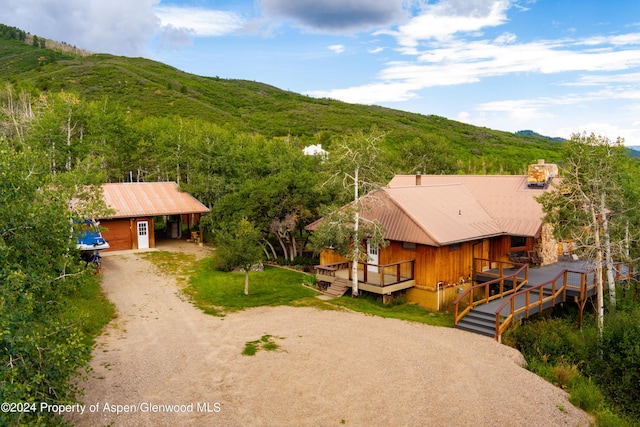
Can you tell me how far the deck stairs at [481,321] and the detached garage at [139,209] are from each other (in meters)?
18.4

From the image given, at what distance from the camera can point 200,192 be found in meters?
29.7

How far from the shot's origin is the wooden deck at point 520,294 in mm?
15086

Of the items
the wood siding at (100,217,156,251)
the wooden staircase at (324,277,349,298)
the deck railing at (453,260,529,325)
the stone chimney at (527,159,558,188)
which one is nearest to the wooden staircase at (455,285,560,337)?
the deck railing at (453,260,529,325)

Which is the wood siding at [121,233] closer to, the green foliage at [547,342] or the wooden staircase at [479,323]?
the wooden staircase at [479,323]

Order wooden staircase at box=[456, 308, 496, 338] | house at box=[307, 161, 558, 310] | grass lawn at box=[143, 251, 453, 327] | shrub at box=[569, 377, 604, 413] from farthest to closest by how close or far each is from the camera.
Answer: house at box=[307, 161, 558, 310] < grass lawn at box=[143, 251, 453, 327] < wooden staircase at box=[456, 308, 496, 338] < shrub at box=[569, 377, 604, 413]

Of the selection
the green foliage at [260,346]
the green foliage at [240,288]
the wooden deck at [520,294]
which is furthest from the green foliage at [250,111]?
the green foliage at [260,346]

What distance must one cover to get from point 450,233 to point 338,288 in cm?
532

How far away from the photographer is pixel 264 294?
18.4m

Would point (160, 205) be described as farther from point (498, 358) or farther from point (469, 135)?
point (469, 135)

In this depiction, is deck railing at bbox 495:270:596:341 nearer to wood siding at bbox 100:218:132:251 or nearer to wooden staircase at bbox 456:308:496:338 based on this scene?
wooden staircase at bbox 456:308:496:338

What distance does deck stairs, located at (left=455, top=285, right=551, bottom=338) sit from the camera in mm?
14734

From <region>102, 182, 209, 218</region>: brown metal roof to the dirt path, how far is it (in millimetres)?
11788

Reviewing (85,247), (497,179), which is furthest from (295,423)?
(497,179)

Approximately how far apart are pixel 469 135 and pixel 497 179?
81.5 m
